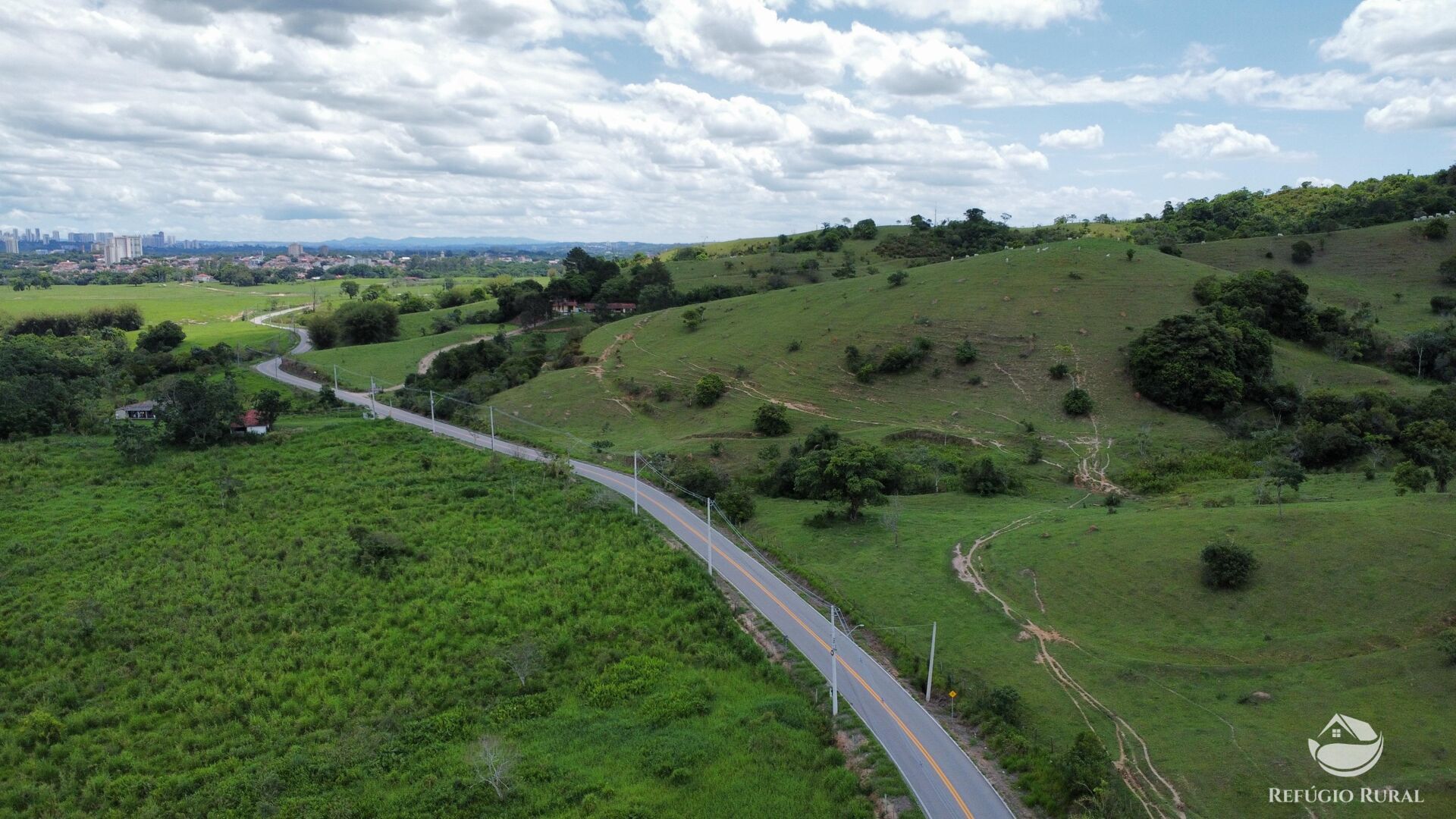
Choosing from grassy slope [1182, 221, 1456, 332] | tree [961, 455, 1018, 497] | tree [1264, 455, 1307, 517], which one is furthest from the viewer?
grassy slope [1182, 221, 1456, 332]

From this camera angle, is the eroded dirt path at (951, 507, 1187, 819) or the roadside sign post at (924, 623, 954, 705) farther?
the roadside sign post at (924, 623, 954, 705)

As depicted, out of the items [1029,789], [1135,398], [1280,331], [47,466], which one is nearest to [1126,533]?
[1029,789]

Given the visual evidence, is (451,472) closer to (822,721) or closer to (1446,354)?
(822,721)

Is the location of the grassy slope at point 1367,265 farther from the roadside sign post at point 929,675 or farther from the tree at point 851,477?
the roadside sign post at point 929,675

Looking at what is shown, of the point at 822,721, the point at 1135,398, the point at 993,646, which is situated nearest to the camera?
the point at 822,721

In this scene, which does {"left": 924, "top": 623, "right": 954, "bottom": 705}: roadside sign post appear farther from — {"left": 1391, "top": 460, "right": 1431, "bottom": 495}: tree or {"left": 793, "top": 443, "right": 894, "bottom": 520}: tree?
{"left": 1391, "top": 460, "right": 1431, "bottom": 495}: tree

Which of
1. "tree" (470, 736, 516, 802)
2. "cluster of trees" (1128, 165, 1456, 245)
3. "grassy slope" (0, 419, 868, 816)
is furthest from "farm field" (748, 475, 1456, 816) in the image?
"cluster of trees" (1128, 165, 1456, 245)

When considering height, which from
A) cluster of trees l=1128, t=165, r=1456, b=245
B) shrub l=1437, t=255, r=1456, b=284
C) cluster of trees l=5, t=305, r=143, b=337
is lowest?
cluster of trees l=5, t=305, r=143, b=337

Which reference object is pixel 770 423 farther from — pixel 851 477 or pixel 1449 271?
pixel 1449 271
